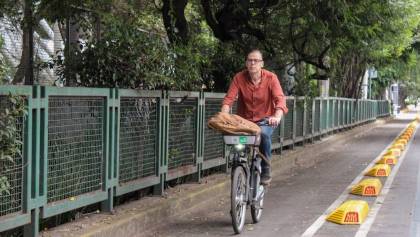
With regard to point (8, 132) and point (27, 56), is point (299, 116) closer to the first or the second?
point (27, 56)

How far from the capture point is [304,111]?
17047mm

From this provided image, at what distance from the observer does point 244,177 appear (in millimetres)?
7152

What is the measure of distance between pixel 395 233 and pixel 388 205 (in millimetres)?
1949

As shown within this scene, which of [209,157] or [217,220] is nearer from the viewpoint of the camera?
[217,220]

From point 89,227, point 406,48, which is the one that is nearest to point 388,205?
point 89,227

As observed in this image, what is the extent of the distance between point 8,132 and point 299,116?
1241 cm

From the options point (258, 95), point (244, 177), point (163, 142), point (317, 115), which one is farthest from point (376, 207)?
point (317, 115)

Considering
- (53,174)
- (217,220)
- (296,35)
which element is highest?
(296,35)

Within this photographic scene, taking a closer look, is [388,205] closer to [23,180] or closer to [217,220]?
[217,220]

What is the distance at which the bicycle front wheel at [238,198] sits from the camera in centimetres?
680

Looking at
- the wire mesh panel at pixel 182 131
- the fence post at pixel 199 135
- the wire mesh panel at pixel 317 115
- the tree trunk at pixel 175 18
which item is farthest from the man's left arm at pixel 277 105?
the wire mesh panel at pixel 317 115

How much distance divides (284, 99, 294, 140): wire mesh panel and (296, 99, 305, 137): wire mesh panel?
1.63 feet

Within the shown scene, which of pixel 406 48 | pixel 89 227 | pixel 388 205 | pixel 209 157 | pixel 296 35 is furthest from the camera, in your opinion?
pixel 406 48

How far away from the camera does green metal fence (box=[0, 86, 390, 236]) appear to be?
5.45m
